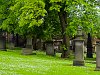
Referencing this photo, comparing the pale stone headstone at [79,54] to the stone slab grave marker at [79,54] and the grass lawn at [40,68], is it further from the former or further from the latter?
the grass lawn at [40,68]

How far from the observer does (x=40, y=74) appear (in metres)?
16.4

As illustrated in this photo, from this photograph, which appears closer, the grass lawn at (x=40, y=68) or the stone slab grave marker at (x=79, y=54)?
the grass lawn at (x=40, y=68)

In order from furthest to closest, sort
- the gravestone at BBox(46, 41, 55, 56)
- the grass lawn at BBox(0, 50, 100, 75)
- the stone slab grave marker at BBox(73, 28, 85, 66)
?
1. the gravestone at BBox(46, 41, 55, 56)
2. the stone slab grave marker at BBox(73, 28, 85, 66)
3. the grass lawn at BBox(0, 50, 100, 75)

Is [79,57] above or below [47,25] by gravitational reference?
below

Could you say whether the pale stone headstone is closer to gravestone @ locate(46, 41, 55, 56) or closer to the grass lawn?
the grass lawn

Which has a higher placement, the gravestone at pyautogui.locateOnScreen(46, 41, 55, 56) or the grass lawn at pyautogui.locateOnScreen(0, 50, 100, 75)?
the gravestone at pyautogui.locateOnScreen(46, 41, 55, 56)

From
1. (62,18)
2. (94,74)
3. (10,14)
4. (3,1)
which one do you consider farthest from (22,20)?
(94,74)

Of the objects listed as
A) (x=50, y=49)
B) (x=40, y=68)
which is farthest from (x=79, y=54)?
(x=50, y=49)

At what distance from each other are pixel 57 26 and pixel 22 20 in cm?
639

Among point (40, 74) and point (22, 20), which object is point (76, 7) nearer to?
point (22, 20)

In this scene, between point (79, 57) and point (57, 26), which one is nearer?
point (79, 57)

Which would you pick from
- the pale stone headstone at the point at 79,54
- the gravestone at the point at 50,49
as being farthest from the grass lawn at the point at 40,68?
the gravestone at the point at 50,49

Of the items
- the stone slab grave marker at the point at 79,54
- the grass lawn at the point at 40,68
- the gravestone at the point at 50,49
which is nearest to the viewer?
the grass lawn at the point at 40,68

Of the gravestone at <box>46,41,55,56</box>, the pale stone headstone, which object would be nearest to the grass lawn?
the pale stone headstone
